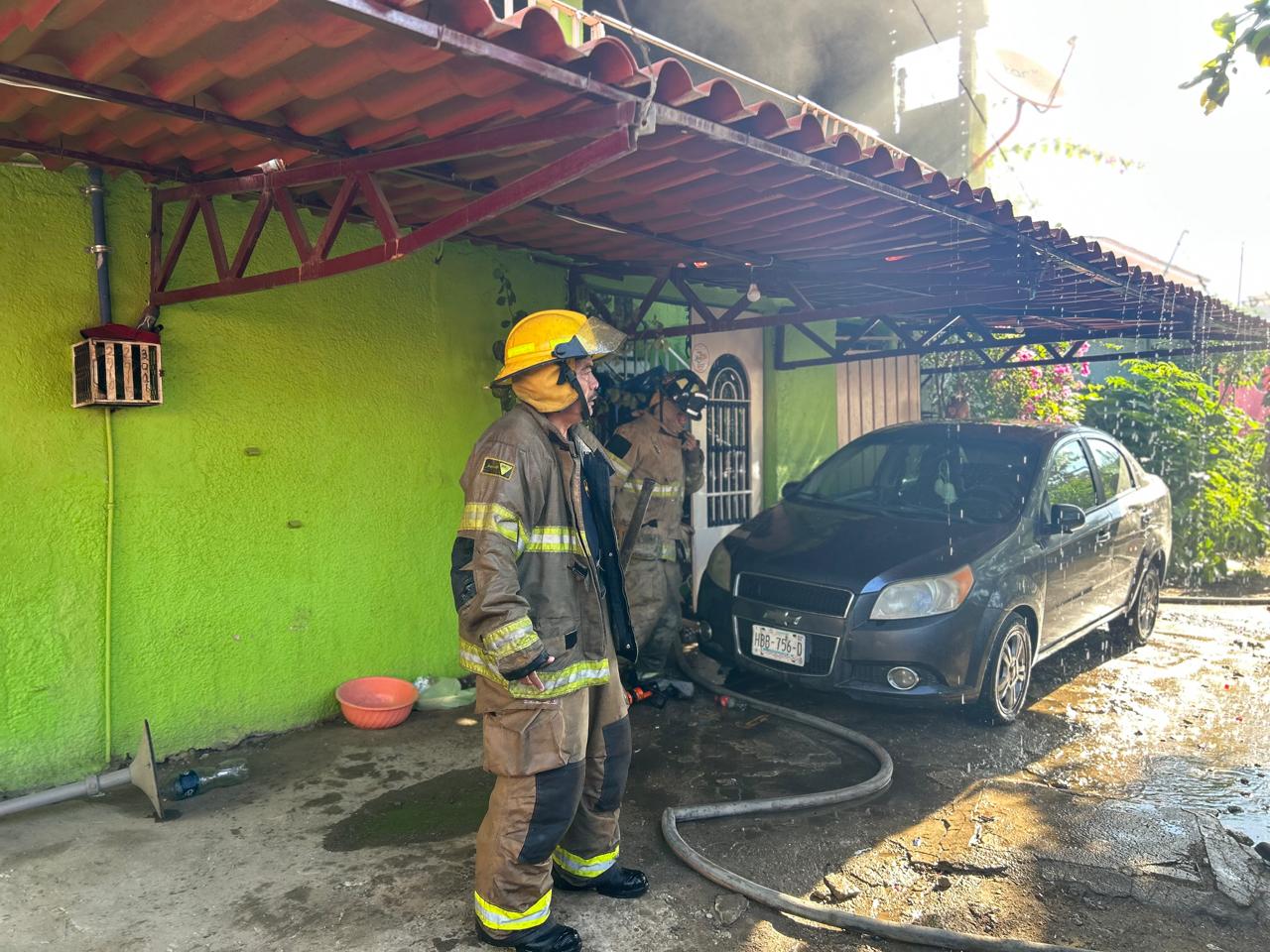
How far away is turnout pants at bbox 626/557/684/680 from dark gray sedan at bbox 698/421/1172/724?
38 centimetres

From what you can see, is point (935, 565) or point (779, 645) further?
point (779, 645)

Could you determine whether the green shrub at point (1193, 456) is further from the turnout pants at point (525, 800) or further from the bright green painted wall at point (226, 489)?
the turnout pants at point (525, 800)

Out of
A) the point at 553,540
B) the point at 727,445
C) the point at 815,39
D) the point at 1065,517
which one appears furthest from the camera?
the point at 815,39

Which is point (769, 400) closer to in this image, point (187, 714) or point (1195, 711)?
point (1195, 711)

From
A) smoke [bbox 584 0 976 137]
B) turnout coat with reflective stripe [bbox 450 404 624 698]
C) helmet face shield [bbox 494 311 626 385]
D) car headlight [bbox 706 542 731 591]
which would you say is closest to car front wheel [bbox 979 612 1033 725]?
car headlight [bbox 706 542 731 591]

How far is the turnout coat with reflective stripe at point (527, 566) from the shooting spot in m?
2.73

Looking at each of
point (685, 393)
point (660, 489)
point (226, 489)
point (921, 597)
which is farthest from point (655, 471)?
point (226, 489)

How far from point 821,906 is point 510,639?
1464mm

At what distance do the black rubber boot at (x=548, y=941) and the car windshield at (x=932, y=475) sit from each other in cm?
347

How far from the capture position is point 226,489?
14.8 feet

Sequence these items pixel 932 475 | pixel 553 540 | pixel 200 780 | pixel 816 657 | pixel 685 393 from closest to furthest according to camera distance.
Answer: pixel 553 540 → pixel 200 780 → pixel 816 657 → pixel 932 475 → pixel 685 393

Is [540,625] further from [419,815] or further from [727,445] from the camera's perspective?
[727,445]

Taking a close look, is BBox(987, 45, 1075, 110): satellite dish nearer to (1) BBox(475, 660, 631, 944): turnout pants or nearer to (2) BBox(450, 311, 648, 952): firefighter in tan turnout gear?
(2) BBox(450, 311, 648, 952): firefighter in tan turnout gear

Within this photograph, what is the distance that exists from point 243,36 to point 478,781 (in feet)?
10.6
